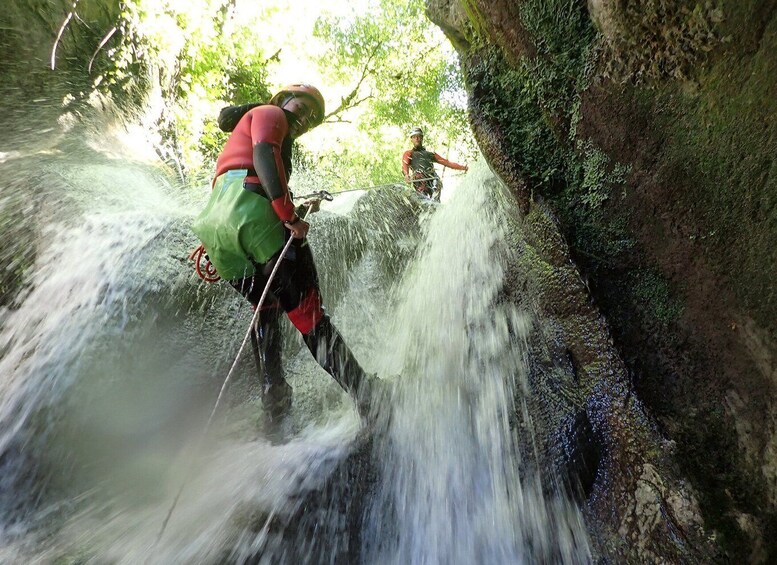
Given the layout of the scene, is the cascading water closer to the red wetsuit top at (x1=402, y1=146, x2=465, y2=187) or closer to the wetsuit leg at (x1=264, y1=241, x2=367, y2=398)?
the wetsuit leg at (x1=264, y1=241, x2=367, y2=398)

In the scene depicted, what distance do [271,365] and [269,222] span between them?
1182mm

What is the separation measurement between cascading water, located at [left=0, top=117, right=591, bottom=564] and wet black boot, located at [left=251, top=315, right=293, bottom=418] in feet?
0.75

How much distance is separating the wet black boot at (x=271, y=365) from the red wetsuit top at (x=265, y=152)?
945 mm

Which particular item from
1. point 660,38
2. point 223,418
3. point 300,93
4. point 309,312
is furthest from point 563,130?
point 223,418

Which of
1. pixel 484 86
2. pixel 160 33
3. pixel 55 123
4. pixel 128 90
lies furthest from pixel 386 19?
pixel 484 86

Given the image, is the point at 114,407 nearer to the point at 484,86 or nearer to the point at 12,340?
the point at 12,340

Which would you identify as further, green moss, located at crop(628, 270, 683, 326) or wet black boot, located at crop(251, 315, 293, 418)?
wet black boot, located at crop(251, 315, 293, 418)

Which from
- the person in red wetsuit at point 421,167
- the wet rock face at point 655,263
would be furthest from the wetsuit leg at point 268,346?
the person in red wetsuit at point 421,167

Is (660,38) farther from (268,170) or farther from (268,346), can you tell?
(268,346)

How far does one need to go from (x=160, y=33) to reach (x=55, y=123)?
2650 mm

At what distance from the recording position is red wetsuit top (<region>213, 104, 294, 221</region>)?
2.49 meters

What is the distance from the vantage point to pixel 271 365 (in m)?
3.24

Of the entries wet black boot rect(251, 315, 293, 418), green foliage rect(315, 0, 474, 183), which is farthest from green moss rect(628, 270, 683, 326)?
green foliage rect(315, 0, 474, 183)

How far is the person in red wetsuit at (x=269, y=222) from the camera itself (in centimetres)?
256
